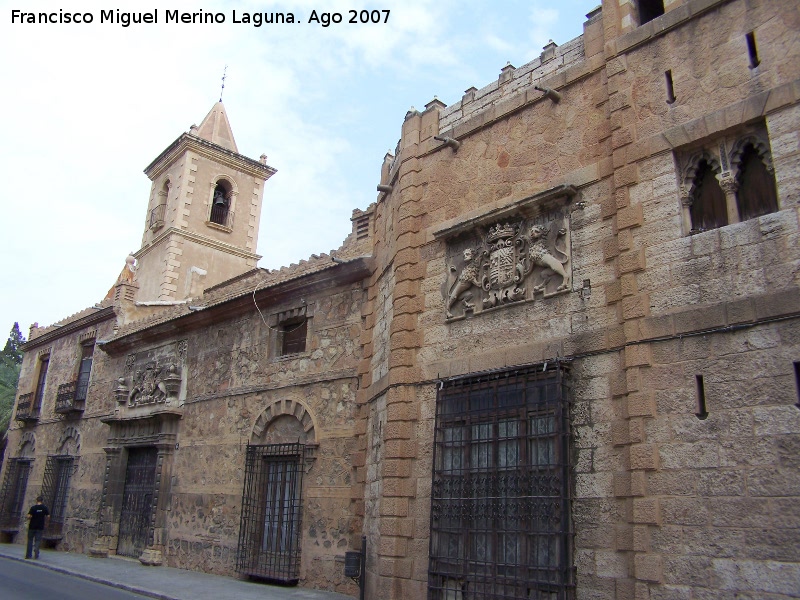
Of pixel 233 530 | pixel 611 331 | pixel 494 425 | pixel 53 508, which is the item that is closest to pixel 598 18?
pixel 611 331

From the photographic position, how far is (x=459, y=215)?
926 cm

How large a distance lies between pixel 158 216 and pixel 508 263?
786 inches

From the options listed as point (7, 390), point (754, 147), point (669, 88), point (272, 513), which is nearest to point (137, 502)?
point (272, 513)

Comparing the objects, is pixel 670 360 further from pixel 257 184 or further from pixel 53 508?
→ pixel 257 184

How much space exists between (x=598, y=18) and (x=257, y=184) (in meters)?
19.7

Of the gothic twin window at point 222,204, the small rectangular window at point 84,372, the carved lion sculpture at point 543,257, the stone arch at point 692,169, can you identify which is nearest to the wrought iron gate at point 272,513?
the carved lion sculpture at point 543,257

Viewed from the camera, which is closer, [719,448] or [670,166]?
[719,448]

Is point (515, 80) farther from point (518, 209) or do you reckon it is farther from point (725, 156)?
point (725, 156)

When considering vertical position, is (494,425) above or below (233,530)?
above

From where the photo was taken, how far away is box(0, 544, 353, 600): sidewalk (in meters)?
10.1

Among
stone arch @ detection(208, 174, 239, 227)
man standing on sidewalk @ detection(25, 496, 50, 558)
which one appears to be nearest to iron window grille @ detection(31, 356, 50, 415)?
man standing on sidewalk @ detection(25, 496, 50, 558)

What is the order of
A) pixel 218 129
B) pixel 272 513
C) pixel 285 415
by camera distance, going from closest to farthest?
pixel 272 513
pixel 285 415
pixel 218 129

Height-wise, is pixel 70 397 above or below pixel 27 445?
above

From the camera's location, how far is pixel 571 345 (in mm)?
7477
